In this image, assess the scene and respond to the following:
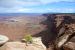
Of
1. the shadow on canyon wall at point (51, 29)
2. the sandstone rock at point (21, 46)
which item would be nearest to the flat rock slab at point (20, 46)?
the sandstone rock at point (21, 46)

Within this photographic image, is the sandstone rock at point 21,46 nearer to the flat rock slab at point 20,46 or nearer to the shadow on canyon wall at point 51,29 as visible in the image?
the flat rock slab at point 20,46

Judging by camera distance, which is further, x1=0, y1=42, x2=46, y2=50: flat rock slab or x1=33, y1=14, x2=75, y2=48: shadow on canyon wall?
x1=33, y1=14, x2=75, y2=48: shadow on canyon wall

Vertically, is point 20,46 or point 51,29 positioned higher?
point 51,29

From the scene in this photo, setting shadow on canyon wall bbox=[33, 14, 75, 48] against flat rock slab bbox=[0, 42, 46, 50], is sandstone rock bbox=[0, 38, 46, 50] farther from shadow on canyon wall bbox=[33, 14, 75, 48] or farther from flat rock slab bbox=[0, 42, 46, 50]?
shadow on canyon wall bbox=[33, 14, 75, 48]

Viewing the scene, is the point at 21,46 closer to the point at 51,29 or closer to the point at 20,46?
the point at 20,46

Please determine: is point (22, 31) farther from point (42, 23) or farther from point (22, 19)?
point (42, 23)

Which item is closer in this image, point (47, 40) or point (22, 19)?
point (47, 40)

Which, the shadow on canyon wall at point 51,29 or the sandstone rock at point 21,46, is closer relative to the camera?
the sandstone rock at point 21,46

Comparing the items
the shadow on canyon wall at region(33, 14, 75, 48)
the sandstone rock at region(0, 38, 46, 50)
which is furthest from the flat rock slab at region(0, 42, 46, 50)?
the shadow on canyon wall at region(33, 14, 75, 48)

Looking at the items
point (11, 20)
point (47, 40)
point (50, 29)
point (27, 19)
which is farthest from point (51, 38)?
point (11, 20)

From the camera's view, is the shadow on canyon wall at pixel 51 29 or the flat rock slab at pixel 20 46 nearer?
the flat rock slab at pixel 20 46

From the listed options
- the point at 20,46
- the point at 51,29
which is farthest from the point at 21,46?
the point at 51,29
